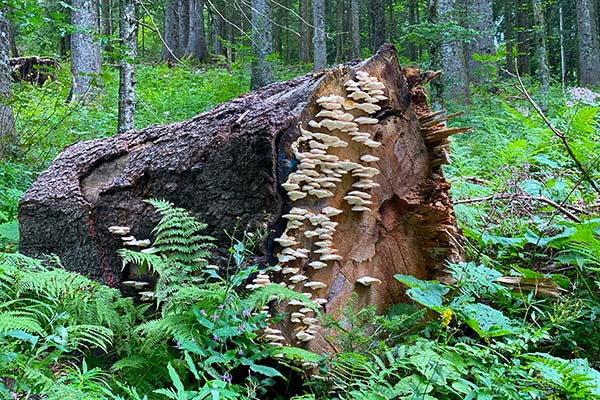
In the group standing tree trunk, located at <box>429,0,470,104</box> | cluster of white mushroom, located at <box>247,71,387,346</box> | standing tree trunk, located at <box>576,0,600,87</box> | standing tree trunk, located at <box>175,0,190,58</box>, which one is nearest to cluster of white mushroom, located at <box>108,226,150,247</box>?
cluster of white mushroom, located at <box>247,71,387,346</box>

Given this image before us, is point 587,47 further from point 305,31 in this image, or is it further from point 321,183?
point 321,183

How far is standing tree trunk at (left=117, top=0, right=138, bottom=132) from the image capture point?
6.33m

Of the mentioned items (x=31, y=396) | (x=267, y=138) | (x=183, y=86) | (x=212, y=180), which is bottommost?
(x=31, y=396)

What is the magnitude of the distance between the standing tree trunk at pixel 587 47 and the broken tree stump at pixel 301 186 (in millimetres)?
17346

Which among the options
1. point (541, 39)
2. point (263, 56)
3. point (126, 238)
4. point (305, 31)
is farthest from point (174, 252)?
point (305, 31)

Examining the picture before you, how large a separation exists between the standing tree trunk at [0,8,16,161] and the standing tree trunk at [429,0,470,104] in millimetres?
6454

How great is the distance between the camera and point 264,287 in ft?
9.28

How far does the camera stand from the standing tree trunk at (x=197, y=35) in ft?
81.4

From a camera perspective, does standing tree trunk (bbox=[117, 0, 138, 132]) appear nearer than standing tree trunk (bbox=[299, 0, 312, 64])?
Yes

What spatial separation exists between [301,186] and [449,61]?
921 centimetres

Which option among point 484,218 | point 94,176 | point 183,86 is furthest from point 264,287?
point 183,86

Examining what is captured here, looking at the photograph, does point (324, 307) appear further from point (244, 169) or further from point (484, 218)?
point (484, 218)

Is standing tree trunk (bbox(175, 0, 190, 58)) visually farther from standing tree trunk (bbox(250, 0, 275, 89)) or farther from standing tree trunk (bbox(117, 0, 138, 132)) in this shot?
standing tree trunk (bbox(117, 0, 138, 132))

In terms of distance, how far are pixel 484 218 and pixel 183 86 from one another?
44.8 ft
